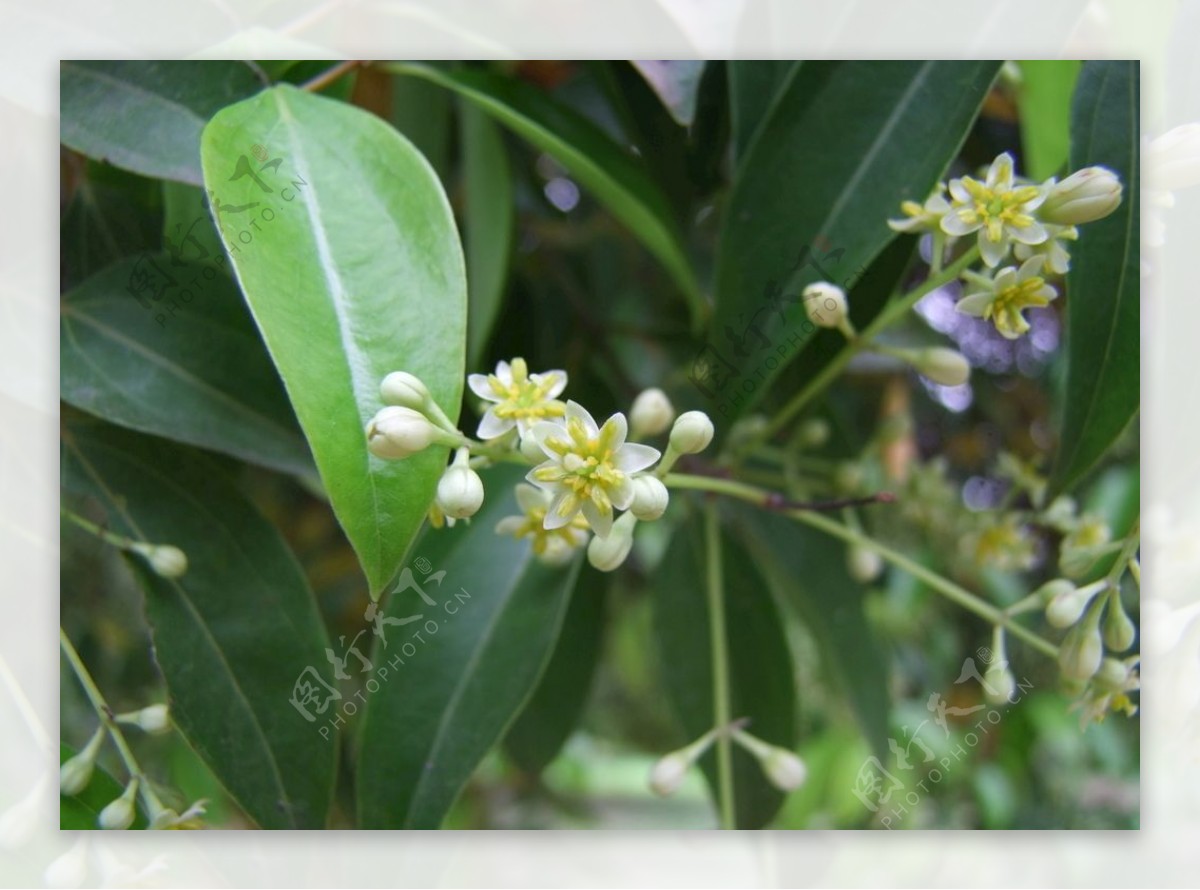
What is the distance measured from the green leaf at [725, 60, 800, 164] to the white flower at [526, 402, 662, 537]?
0.29 metres

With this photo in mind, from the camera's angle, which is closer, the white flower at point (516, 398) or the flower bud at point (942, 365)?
the white flower at point (516, 398)

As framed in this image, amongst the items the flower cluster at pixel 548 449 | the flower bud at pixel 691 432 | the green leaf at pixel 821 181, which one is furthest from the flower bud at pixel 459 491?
the green leaf at pixel 821 181

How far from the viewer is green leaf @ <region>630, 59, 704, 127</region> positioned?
0.69 m

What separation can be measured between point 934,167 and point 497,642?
0.44 meters

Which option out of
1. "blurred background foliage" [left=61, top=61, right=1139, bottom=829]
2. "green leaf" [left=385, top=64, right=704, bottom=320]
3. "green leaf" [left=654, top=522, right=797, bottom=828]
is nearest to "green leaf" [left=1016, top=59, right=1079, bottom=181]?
"blurred background foliage" [left=61, top=61, right=1139, bottom=829]

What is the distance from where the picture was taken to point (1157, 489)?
76 centimetres

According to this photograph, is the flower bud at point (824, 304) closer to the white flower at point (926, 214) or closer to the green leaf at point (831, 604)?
the white flower at point (926, 214)

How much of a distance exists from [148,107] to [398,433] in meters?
0.33

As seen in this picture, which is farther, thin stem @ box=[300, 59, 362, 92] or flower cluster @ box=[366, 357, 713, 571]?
thin stem @ box=[300, 59, 362, 92]

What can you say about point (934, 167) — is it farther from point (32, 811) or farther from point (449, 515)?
point (32, 811)

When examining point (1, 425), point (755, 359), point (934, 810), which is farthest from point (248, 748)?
point (934, 810)

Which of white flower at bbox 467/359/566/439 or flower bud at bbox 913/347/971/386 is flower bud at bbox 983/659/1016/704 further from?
white flower at bbox 467/359/566/439

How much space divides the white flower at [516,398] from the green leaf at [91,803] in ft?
1.15

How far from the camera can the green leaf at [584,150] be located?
0.71 m
